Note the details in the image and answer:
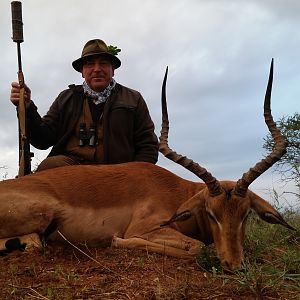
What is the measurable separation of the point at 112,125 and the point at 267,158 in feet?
9.38

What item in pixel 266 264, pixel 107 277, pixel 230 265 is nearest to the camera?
pixel 107 277

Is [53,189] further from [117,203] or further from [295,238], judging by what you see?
[295,238]

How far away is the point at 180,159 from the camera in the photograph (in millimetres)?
5262

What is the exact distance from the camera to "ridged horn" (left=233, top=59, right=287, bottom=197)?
5004 millimetres

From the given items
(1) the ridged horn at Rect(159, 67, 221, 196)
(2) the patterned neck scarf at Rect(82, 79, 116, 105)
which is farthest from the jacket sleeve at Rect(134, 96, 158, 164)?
(1) the ridged horn at Rect(159, 67, 221, 196)

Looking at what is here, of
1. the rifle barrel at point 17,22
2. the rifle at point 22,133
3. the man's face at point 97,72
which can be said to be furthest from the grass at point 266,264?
the rifle barrel at point 17,22

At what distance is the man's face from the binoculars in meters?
0.62

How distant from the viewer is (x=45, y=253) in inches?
195

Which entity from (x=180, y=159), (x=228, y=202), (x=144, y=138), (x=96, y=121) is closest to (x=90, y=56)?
(x=96, y=121)

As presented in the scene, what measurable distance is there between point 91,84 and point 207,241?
10.1ft

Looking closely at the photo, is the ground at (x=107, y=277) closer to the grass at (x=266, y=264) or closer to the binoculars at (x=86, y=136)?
the grass at (x=266, y=264)

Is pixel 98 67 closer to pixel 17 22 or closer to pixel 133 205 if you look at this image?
pixel 17 22

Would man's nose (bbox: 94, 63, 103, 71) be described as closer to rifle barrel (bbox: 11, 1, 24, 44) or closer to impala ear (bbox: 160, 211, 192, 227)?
rifle barrel (bbox: 11, 1, 24, 44)

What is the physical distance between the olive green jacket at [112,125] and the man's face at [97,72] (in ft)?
0.63
